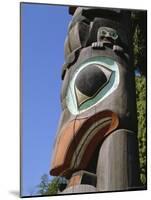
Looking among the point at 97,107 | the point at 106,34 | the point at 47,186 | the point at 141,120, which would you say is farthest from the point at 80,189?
the point at 106,34

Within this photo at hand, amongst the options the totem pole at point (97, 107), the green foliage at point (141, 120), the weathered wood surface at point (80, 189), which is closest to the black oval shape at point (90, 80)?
the totem pole at point (97, 107)

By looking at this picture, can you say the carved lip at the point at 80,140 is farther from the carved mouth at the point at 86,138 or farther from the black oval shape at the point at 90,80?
the black oval shape at the point at 90,80

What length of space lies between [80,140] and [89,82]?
0.44 meters

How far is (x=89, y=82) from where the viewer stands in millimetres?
4090

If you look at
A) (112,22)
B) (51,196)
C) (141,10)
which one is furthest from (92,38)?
(51,196)

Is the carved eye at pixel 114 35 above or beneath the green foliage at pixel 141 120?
above

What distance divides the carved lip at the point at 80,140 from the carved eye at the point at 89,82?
0.16m

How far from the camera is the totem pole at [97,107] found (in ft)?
13.2

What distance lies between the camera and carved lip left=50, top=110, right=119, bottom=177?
3986 millimetres

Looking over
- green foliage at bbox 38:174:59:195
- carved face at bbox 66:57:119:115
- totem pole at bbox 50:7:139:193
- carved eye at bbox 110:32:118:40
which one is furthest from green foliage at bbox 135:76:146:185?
green foliage at bbox 38:174:59:195

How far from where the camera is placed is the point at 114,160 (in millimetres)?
4102

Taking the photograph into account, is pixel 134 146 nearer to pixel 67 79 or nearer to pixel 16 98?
pixel 67 79

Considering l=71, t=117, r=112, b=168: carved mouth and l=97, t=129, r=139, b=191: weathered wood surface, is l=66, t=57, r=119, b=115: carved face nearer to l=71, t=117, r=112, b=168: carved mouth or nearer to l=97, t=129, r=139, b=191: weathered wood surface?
l=71, t=117, r=112, b=168: carved mouth

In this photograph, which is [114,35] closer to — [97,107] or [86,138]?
[97,107]
